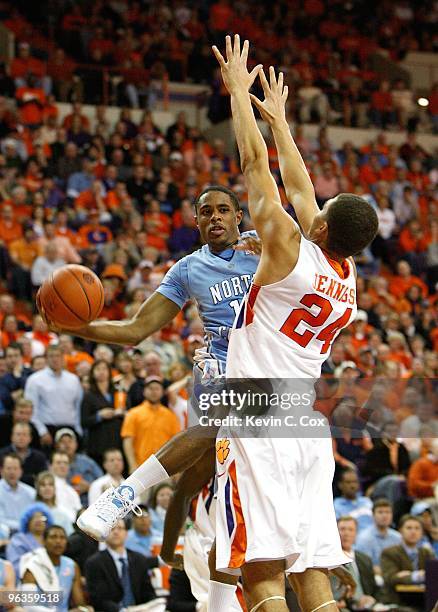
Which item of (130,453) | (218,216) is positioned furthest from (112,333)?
(130,453)

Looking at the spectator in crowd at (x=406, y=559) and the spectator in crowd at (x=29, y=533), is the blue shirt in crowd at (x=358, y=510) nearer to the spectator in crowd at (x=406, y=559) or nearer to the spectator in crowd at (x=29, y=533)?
the spectator in crowd at (x=406, y=559)

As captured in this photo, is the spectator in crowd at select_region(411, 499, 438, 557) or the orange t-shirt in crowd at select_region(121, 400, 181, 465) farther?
the orange t-shirt in crowd at select_region(121, 400, 181, 465)

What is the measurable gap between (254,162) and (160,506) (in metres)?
6.09

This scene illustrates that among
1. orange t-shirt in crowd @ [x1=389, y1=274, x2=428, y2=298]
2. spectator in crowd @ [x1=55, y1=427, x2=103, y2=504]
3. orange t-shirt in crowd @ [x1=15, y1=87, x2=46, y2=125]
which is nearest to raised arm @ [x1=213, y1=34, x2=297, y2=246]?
spectator in crowd @ [x1=55, y1=427, x2=103, y2=504]

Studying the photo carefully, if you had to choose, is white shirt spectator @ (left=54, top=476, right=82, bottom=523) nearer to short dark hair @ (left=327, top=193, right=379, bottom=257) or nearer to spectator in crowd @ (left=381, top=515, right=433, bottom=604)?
spectator in crowd @ (left=381, top=515, right=433, bottom=604)

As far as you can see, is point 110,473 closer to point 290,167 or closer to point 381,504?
point 381,504

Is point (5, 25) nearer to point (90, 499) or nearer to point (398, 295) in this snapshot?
point (398, 295)

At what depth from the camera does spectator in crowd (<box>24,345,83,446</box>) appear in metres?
11.0

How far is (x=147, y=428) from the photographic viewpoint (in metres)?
10.9

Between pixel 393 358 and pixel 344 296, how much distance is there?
927 cm

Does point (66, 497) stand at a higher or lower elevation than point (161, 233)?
lower

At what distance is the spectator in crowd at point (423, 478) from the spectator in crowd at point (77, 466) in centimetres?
334

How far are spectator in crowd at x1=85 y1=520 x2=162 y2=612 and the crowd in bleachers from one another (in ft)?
34.3

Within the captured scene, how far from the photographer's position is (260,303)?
4852 millimetres
